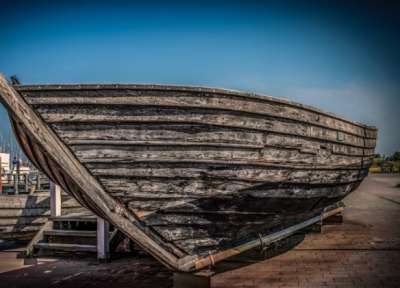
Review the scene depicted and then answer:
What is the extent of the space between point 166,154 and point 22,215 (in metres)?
6.74

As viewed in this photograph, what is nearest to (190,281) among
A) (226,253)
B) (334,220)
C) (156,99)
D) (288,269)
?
(226,253)

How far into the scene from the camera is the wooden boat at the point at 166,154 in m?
3.81

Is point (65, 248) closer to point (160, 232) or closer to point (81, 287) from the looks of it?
point (81, 287)

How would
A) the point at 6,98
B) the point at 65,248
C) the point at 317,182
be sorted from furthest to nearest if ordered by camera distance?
the point at 65,248
the point at 317,182
the point at 6,98

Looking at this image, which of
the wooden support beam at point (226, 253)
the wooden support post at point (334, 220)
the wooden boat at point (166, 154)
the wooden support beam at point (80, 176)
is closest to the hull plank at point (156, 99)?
the wooden boat at point (166, 154)

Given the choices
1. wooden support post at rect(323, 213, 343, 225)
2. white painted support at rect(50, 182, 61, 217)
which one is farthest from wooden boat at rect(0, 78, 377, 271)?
wooden support post at rect(323, 213, 343, 225)

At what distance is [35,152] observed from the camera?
13.7 feet

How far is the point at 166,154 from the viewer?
3.96 m

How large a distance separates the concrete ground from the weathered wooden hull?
115 cm

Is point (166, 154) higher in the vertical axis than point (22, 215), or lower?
higher

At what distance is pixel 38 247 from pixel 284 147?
5481 millimetres

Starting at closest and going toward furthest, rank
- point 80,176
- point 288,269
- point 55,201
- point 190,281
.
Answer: point 80,176 < point 190,281 < point 288,269 < point 55,201

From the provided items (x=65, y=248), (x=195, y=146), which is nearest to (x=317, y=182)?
(x=195, y=146)

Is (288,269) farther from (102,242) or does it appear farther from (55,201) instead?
(55,201)
